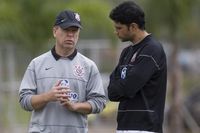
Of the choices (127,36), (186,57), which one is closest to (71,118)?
(127,36)

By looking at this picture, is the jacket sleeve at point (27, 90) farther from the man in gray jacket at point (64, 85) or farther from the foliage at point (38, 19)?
the foliage at point (38, 19)

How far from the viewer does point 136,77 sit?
5.91 meters

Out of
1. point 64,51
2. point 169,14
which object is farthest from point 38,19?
point 64,51

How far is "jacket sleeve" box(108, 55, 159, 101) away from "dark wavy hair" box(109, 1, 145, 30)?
290 mm

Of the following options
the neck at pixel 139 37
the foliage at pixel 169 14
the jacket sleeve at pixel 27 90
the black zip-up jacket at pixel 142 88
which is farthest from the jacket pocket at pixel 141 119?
the foliage at pixel 169 14

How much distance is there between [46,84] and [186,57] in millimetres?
30715

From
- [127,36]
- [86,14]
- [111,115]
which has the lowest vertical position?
[111,115]

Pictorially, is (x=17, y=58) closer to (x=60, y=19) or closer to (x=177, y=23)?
(x=177, y=23)

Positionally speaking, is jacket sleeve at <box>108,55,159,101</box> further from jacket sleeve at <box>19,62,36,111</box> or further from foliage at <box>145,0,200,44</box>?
foliage at <box>145,0,200,44</box>

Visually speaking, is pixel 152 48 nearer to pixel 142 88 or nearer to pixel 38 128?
pixel 142 88

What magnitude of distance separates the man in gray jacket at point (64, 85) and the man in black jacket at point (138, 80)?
0.83 feet

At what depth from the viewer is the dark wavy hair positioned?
5.97 metres

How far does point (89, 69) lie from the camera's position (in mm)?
6242

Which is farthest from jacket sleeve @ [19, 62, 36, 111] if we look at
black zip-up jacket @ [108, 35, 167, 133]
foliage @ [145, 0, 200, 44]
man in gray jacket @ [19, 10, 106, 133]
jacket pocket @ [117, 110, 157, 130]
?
foliage @ [145, 0, 200, 44]
